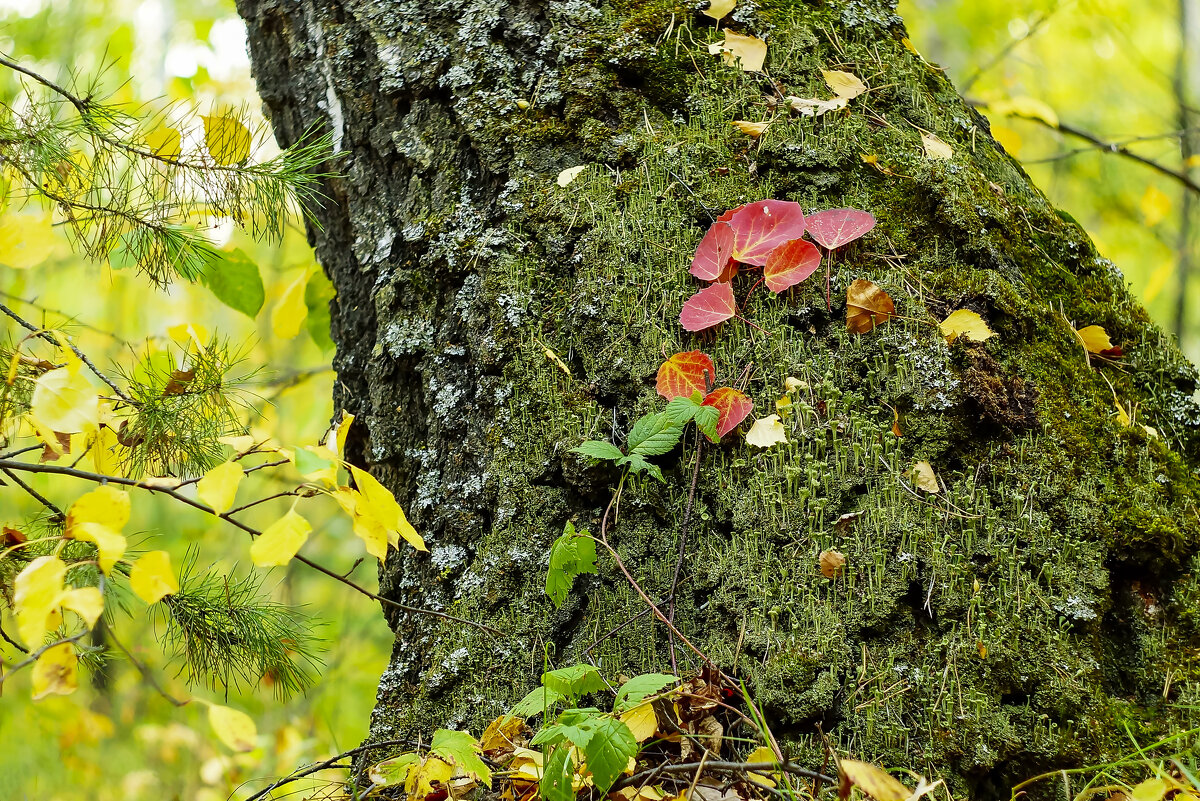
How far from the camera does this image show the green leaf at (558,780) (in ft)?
3.10

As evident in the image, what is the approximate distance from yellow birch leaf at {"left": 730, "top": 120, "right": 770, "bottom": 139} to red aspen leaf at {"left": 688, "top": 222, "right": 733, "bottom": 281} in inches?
9.8

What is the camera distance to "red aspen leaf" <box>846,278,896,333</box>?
1273 millimetres

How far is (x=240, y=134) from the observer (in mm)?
1415

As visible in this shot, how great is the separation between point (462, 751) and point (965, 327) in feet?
3.47

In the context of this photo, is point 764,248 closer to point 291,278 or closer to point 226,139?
point 226,139

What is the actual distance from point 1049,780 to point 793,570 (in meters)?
0.44

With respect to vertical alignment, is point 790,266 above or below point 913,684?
above

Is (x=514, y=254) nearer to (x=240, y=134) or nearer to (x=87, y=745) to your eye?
(x=240, y=134)

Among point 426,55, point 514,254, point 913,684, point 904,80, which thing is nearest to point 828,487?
point 913,684

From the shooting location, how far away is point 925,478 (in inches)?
46.3

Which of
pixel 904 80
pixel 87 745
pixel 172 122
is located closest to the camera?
pixel 172 122

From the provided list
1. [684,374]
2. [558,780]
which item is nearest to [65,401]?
[558,780]

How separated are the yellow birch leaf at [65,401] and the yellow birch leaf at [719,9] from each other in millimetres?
1374

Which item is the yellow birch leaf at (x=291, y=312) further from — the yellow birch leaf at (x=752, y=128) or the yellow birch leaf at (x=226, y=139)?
the yellow birch leaf at (x=752, y=128)
